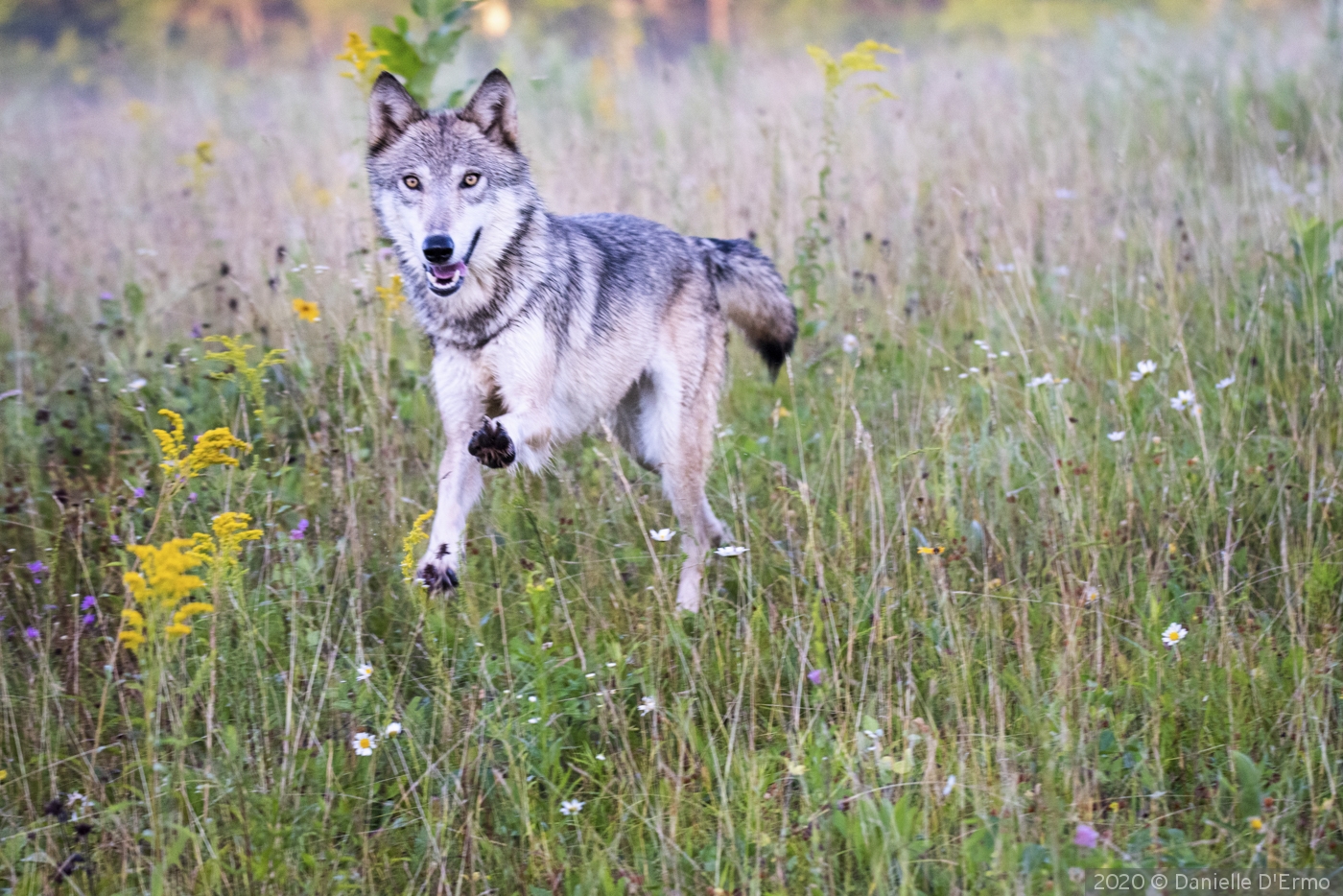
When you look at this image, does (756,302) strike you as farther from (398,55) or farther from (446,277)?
(398,55)

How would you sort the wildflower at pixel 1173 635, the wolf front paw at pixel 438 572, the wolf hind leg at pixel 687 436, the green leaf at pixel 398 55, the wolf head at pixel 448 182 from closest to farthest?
the wildflower at pixel 1173 635
the wolf front paw at pixel 438 572
the wolf head at pixel 448 182
the wolf hind leg at pixel 687 436
the green leaf at pixel 398 55

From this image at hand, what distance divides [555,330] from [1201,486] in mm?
2367

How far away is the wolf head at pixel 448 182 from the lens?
137 inches

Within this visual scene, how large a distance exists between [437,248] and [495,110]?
0.81m

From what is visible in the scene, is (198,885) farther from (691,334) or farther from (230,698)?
(691,334)

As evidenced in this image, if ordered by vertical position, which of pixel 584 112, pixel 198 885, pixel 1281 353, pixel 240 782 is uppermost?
pixel 584 112

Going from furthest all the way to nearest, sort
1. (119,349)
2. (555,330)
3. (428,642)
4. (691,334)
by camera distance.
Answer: (119,349) < (691,334) < (555,330) < (428,642)

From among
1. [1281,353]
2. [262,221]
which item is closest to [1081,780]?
[1281,353]

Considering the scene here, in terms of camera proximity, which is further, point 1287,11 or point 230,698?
point 1287,11

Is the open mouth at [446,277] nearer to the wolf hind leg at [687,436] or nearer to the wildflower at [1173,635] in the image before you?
the wolf hind leg at [687,436]

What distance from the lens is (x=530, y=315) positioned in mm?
3713

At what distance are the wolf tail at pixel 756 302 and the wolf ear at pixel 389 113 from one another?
139 centimetres

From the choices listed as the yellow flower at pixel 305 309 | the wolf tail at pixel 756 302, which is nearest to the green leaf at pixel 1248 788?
the wolf tail at pixel 756 302

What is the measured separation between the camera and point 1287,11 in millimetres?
12086
